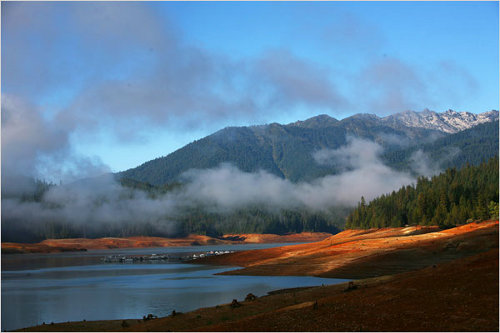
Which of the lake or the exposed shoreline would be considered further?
the lake

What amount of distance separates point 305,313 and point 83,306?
36.6m

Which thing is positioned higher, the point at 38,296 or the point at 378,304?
the point at 378,304

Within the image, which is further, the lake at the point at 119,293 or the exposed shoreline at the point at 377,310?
the lake at the point at 119,293

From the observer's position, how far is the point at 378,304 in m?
39.5

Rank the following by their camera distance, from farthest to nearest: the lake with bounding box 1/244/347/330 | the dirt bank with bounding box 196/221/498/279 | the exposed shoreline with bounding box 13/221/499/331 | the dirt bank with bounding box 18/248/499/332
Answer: the dirt bank with bounding box 196/221/498/279, the lake with bounding box 1/244/347/330, the exposed shoreline with bounding box 13/221/499/331, the dirt bank with bounding box 18/248/499/332

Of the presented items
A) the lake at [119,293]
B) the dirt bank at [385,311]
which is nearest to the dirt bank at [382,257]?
the lake at [119,293]

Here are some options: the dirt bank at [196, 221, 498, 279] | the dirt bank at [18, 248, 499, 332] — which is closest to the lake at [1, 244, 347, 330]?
the dirt bank at [196, 221, 498, 279]

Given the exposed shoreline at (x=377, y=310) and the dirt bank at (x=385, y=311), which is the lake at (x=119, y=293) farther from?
the dirt bank at (x=385, y=311)

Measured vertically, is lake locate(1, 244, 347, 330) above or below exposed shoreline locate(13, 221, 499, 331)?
below

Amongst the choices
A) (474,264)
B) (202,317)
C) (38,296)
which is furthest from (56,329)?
(474,264)

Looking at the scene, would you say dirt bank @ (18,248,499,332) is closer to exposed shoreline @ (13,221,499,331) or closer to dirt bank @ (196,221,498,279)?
exposed shoreline @ (13,221,499,331)

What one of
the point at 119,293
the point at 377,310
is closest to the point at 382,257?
the point at 119,293

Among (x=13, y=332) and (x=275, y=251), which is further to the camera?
(x=275, y=251)

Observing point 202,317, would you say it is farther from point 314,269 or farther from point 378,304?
point 314,269
